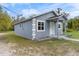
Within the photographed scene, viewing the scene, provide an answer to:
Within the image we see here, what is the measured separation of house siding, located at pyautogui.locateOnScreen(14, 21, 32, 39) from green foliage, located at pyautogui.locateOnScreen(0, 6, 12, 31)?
0.09 meters

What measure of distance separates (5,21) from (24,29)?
0.26m

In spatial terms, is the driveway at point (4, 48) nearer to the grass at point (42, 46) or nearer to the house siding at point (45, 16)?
the grass at point (42, 46)

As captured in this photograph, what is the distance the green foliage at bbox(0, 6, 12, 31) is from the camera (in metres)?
4.41

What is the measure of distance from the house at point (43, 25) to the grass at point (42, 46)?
70 mm

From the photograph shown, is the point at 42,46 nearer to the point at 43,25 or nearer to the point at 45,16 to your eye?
the point at 43,25

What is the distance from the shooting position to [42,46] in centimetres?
439

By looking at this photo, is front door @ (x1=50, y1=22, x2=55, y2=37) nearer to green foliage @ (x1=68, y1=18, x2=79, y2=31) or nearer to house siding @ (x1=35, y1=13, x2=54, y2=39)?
house siding @ (x1=35, y1=13, x2=54, y2=39)

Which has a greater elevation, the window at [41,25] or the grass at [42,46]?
the window at [41,25]

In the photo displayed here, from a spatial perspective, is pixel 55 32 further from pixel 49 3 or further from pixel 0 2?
pixel 0 2

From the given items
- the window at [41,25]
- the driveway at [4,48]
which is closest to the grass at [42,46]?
the driveway at [4,48]

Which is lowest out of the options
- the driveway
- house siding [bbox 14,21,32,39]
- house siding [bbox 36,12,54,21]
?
the driveway

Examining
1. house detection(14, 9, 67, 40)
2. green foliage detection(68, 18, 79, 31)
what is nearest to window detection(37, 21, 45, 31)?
house detection(14, 9, 67, 40)

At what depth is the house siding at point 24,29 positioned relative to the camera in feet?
14.5

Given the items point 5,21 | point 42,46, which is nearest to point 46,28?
point 42,46
